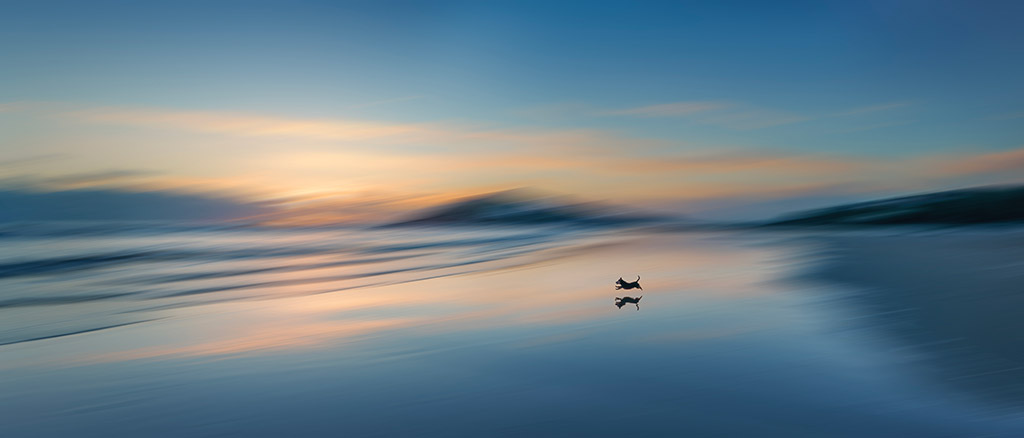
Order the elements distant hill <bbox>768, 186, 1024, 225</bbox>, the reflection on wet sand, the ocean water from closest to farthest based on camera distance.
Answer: the ocean water → the reflection on wet sand → distant hill <bbox>768, 186, 1024, 225</bbox>

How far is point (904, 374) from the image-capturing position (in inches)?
137

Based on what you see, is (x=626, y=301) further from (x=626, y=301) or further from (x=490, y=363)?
(x=490, y=363)

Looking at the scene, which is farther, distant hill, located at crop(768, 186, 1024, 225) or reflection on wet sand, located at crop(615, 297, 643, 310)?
distant hill, located at crop(768, 186, 1024, 225)

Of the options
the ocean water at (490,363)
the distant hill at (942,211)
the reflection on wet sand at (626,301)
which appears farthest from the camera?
the distant hill at (942,211)

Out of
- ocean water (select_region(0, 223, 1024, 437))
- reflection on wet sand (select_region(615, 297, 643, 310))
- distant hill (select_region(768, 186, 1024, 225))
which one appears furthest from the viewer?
distant hill (select_region(768, 186, 1024, 225))

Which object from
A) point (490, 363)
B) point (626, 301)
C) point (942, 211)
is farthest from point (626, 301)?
point (942, 211)

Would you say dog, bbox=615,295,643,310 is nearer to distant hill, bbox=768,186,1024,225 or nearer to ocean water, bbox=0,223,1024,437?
ocean water, bbox=0,223,1024,437

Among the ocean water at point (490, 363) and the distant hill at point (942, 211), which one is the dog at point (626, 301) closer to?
the ocean water at point (490, 363)

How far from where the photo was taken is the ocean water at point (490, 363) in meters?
3.00

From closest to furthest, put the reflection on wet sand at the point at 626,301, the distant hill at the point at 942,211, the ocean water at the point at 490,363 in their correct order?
the ocean water at the point at 490,363
the reflection on wet sand at the point at 626,301
the distant hill at the point at 942,211

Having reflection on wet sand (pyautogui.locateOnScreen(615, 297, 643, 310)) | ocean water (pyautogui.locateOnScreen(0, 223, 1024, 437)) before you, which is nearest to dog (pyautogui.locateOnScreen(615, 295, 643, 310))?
reflection on wet sand (pyautogui.locateOnScreen(615, 297, 643, 310))

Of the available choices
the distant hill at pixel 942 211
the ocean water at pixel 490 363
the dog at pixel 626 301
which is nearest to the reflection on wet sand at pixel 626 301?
the dog at pixel 626 301

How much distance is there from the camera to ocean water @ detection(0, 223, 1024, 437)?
118 inches

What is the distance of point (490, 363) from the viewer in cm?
407
